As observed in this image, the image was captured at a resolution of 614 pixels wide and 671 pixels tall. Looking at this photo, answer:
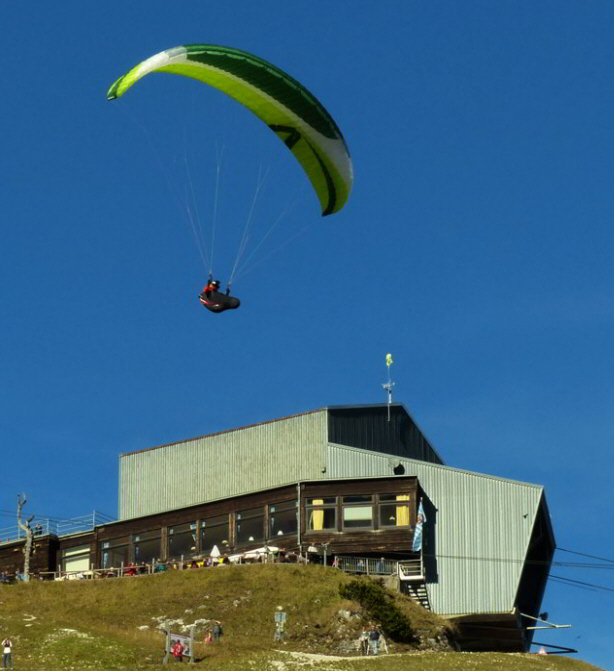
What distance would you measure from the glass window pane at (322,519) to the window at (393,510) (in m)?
2.16

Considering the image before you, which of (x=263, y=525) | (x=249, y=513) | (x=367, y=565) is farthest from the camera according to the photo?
(x=249, y=513)

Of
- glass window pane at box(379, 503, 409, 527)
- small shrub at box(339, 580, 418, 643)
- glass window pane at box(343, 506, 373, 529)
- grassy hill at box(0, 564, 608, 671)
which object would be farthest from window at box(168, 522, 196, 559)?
small shrub at box(339, 580, 418, 643)

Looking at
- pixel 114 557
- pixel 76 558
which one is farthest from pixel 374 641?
pixel 76 558

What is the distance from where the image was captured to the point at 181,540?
279 feet

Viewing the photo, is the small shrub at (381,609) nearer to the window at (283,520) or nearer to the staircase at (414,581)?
the staircase at (414,581)

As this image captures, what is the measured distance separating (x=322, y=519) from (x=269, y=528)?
283 cm

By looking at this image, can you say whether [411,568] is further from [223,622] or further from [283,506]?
[223,622]

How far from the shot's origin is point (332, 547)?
80062mm

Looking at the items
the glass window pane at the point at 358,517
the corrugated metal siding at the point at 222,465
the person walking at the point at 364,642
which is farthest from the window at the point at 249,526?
the person walking at the point at 364,642

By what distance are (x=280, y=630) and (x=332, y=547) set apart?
37.1ft

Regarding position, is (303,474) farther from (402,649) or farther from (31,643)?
(31,643)

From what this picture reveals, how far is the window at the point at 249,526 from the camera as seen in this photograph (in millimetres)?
82875

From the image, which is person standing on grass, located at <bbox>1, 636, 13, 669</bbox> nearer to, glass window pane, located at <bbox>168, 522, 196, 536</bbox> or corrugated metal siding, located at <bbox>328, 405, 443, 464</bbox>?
Answer: glass window pane, located at <bbox>168, 522, 196, 536</bbox>

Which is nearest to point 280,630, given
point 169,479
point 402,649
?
point 402,649
